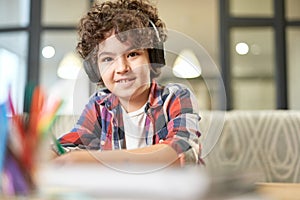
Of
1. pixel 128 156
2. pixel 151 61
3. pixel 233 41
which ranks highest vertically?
pixel 233 41

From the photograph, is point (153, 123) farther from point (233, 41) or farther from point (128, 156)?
point (233, 41)

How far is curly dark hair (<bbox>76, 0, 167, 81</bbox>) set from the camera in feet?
1.58

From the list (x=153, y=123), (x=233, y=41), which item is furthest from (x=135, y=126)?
(x=233, y=41)

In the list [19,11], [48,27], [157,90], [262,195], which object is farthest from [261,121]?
[19,11]

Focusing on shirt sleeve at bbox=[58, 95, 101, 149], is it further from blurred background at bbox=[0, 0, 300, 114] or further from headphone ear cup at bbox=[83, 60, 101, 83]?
blurred background at bbox=[0, 0, 300, 114]

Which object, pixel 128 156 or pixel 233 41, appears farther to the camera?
pixel 233 41

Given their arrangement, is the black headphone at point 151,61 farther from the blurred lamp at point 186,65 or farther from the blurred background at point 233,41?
the blurred background at point 233,41

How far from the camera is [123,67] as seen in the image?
1.51 feet

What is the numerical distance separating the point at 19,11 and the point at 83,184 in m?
2.49

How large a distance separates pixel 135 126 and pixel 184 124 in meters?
0.06

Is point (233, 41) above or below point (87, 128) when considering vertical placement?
above

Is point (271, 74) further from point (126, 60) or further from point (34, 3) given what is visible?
point (126, 60)

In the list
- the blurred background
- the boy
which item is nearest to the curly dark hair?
the boy

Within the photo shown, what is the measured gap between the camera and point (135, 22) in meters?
0.49
